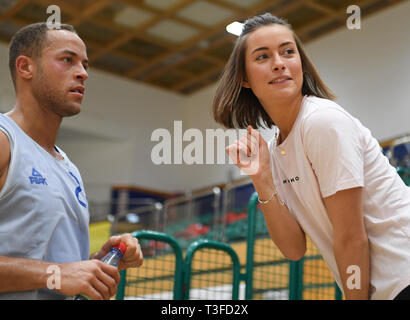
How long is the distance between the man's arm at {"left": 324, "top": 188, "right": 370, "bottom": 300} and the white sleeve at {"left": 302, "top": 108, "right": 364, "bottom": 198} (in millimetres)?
37

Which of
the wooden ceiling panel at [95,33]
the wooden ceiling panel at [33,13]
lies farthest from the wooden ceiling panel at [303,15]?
the wooden ceiling panel at [33,13]

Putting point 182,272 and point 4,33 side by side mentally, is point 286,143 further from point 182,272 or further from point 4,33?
point 4,33

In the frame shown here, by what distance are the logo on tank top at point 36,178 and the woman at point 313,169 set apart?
59 centimetres

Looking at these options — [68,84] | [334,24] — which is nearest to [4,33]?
[334,24]

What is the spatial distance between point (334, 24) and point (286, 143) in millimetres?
11502

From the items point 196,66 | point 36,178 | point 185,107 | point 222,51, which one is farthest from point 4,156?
point 185,107

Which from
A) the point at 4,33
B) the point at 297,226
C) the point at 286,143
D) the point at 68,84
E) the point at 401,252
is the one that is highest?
the point at 4,33

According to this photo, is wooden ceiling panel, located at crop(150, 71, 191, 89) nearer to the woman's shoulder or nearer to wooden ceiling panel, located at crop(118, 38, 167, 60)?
wooden ceiling panel, located at crop(118, 38, 167, 60)

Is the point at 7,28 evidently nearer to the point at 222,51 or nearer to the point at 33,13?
the point at 33,13

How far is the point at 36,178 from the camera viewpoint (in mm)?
1630

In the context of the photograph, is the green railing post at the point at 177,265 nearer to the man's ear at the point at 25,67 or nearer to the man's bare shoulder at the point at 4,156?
the man's ear at the point at 25,67

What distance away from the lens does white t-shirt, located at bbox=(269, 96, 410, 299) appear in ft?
5.04

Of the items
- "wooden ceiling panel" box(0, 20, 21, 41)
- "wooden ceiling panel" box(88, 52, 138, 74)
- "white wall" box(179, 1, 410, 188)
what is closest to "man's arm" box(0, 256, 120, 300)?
"white wall" box(179, 1, 410, 188)

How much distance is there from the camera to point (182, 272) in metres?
3.32
